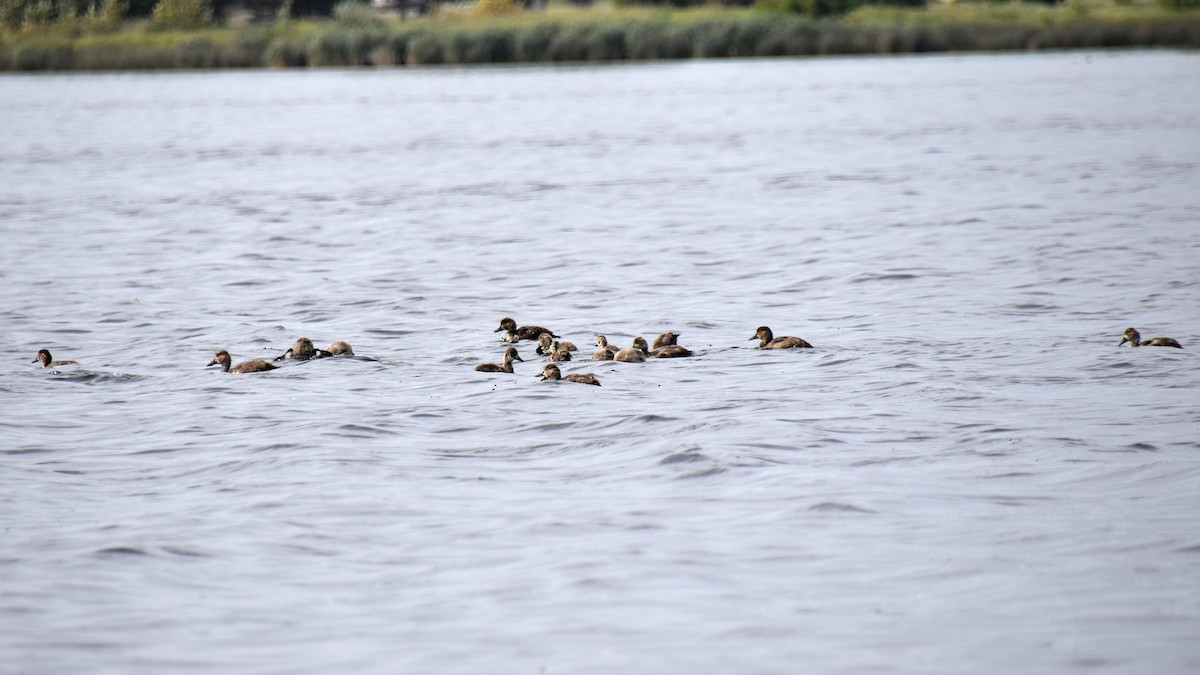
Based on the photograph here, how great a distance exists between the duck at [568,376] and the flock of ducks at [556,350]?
0.01m

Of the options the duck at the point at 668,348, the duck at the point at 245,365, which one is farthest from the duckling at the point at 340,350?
the duck at the point at 668,348

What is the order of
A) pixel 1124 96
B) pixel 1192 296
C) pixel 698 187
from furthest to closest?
pixel 1124 96 < pixel 698 187 < pixel 1192 296

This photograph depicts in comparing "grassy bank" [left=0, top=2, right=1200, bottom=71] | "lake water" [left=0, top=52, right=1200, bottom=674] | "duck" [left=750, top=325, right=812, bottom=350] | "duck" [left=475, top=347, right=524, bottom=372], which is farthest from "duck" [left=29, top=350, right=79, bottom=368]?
"grassy bank" [left=0, top=2, right=1200, bottom=71]

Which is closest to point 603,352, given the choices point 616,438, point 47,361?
point 616,438

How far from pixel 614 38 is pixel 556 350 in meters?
55.2

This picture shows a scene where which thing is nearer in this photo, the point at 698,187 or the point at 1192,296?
the point at 1192,296

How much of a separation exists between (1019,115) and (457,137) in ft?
50.8

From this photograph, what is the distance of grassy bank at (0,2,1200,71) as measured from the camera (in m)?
67.4

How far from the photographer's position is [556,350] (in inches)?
533

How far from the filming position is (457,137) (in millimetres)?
42281

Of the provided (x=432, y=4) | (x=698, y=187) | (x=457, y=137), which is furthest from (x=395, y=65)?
(x=698, y=187)

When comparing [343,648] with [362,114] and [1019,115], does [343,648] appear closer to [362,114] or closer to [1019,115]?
[1019,115]

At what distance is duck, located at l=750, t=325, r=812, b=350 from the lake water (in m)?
0.27

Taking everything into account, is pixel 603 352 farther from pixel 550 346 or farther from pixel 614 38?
pixel 614 38
